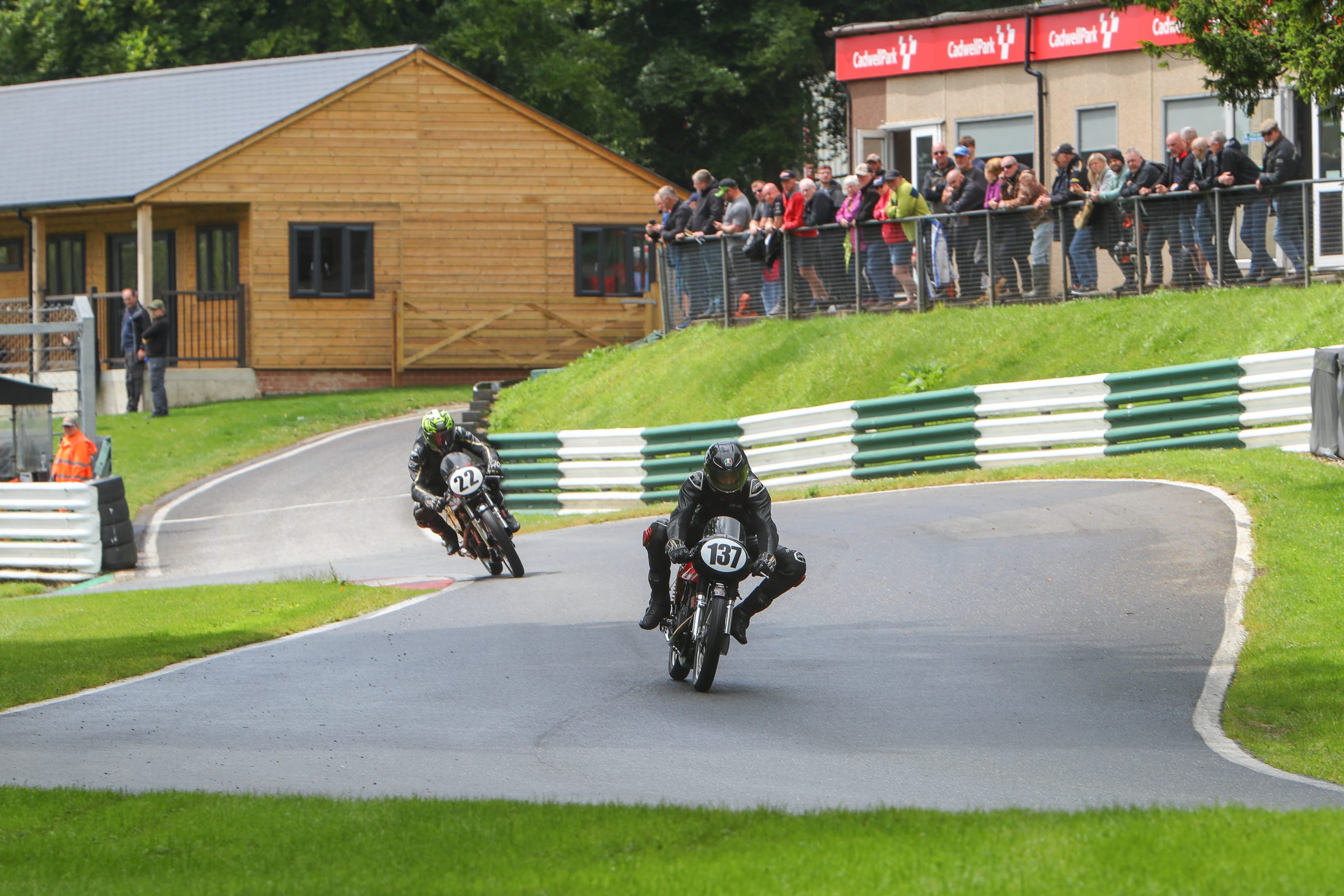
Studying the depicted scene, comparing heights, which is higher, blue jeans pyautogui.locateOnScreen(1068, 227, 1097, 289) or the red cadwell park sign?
the red cadwell park sign

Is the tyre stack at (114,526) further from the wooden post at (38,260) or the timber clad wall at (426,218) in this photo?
the wooden post at (38,260)

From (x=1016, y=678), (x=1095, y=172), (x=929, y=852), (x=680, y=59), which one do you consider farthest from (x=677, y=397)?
A: (x=680, y=59)

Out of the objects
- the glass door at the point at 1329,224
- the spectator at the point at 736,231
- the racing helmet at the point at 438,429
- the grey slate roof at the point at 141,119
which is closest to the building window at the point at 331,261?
the grey slate roof at the point at 141,119

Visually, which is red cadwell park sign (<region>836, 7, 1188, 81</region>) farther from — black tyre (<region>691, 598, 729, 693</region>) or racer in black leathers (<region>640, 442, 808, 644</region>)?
black tyre (<region>691, 598, 729, 693</region>)

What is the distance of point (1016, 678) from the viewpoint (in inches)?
416

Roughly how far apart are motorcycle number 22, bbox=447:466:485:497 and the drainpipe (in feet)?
46.2

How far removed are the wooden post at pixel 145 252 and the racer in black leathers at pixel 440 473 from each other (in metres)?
20.0

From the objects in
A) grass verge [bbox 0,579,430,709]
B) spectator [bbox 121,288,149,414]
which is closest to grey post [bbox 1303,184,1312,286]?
grass verge [bbox 0,579,430,709]

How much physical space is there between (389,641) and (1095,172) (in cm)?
1208

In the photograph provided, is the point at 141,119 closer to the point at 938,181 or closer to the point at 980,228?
the point at 938,181

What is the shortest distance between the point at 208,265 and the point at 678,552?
95.9ft

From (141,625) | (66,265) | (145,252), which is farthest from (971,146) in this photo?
(66,265)

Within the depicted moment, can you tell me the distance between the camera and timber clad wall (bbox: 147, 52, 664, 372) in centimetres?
3600

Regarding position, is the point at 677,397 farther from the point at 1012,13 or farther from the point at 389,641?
the point at 389,641
